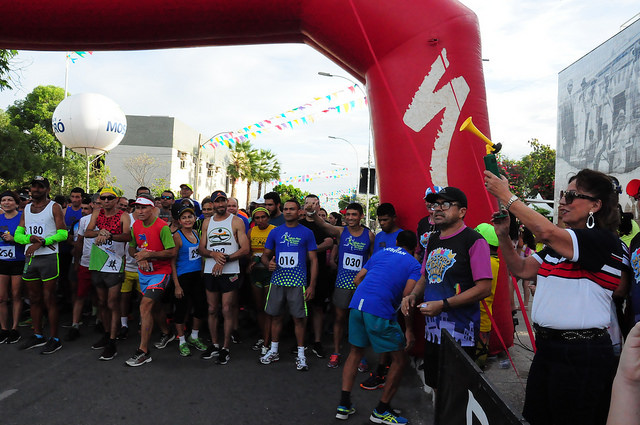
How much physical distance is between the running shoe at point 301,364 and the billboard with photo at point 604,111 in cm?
1594

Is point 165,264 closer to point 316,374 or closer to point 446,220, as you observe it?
point 316,374

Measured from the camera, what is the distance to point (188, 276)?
19.1 feet

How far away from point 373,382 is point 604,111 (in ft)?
71.8

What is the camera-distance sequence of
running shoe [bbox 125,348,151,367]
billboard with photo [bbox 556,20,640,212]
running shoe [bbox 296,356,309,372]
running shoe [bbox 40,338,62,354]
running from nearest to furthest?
1. running shoe [bbox 125,348,151,367]
2. running shoe [bbox 296,356,309,372]
3. running shoe [bbox 40,338,62,354]
4. billboard with photo [bbox 556,20,640,212]

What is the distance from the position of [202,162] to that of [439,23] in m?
46.2

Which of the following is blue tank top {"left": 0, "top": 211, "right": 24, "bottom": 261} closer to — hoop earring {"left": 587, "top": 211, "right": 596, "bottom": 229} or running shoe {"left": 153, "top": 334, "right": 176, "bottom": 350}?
running shoe {"left": 153, "top": 334, "right": 176, "bottom": 350}

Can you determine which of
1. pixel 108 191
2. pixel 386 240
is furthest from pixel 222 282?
pixel 386 240

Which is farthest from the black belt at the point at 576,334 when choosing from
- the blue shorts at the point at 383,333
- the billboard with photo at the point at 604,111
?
the billboard with photo at the point at 604,111

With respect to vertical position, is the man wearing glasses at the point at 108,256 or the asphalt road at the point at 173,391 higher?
the man wearing glasses at the point at 108,256

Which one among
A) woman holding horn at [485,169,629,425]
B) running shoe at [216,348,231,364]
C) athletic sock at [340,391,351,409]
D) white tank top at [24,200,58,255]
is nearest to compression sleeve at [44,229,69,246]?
white tank top at [24,200,58,255]

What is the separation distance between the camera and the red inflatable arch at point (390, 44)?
5246mm

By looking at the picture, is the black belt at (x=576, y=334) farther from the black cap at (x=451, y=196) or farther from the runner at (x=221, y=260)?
the runner at (x=221, y=260)

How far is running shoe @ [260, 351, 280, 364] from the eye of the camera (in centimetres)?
531

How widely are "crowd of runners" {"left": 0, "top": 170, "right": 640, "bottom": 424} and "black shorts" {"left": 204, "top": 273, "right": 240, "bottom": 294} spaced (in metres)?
0.01
